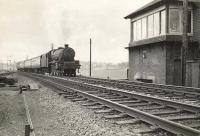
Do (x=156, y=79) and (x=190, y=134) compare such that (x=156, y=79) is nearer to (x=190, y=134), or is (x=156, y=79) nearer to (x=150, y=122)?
(x=150, y=122)

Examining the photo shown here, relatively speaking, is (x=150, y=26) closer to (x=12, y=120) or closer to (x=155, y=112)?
(x=155, y=112)

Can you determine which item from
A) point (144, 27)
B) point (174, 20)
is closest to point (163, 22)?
point (174, 20)

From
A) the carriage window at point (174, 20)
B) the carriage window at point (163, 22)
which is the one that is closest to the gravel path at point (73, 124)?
the carriage window at point (163, 22)

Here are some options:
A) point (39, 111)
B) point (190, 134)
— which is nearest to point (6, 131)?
point (39, 111)

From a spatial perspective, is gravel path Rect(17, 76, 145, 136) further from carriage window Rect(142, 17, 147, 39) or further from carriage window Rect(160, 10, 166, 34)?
Answer: carriage window Rect(142, 17, 147, 39)

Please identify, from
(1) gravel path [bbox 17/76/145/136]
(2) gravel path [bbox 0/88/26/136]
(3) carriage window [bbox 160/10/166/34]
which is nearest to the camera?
(1) gravel path [bbox 17/76/145/136]

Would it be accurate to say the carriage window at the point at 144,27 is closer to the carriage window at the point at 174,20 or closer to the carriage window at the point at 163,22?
the carriage window at the point at 163,22

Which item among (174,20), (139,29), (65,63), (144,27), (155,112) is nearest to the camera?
(155,112)

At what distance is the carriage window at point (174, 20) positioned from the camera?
883 inches

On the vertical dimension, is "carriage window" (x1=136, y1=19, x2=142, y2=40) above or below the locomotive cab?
above

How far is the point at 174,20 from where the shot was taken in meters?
22.5

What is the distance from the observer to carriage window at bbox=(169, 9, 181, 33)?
22.4m

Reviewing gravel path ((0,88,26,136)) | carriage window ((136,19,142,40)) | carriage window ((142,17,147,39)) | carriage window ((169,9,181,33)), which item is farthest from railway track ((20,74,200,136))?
carriage window ((136,19,142,40))

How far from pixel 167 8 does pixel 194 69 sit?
6.11 m
